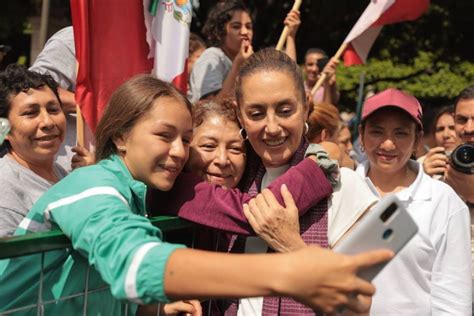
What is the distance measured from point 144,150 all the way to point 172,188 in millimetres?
318

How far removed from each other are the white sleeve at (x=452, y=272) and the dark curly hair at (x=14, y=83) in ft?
6.05

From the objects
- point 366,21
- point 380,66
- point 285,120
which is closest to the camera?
point 285,120

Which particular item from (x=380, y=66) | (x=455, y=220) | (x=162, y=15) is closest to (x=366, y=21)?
(x=162, y=15)

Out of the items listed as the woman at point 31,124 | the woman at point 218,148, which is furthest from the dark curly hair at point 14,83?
the woman at point 218,148

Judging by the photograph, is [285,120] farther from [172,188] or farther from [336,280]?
[336,280]

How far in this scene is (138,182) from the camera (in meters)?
2.58

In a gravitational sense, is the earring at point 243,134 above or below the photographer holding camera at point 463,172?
above

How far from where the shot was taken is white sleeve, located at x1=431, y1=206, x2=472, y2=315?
345cm

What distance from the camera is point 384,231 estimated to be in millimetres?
1953

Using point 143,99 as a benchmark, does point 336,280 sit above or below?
below

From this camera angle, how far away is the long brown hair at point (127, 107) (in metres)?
2.69

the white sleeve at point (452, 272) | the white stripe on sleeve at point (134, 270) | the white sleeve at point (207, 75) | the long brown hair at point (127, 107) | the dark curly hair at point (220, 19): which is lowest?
the white sleeve at point (452, 272)

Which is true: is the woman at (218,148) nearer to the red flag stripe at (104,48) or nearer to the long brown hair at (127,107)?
the long brown hair at (127,107)

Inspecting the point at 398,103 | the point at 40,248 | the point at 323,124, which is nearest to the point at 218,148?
the point at 398,103
